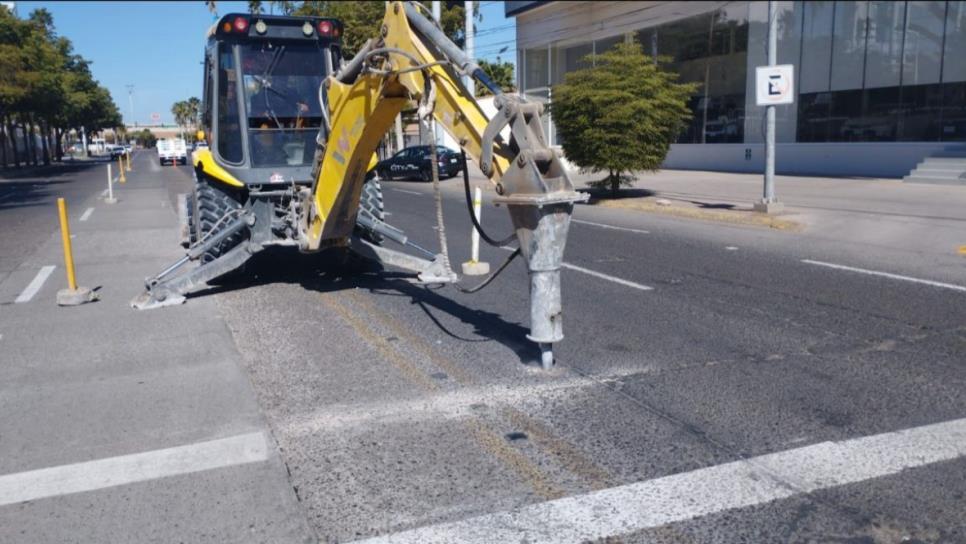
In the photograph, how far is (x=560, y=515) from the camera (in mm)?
3979

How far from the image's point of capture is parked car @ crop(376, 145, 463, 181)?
3121 cm

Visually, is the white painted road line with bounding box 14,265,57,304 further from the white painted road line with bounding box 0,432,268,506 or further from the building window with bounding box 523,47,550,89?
the building window with bounding box 523,47,550,89

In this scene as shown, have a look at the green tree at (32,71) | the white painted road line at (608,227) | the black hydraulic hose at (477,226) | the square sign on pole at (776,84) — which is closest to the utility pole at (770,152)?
the square sign on pole at (776,84)

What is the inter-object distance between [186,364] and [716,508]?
15.1 feet

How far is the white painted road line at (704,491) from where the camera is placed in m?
3.83

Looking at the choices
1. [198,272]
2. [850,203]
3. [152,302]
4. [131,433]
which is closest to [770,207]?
[850,203]

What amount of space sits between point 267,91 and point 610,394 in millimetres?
5796

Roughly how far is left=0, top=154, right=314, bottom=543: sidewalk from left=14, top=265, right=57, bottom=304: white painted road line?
0.91 ft

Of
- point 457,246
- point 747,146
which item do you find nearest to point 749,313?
point 457,246

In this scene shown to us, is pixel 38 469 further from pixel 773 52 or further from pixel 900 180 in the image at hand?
pixel 900 180

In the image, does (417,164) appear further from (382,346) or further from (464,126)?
(464,126)

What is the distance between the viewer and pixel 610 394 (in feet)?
18.7

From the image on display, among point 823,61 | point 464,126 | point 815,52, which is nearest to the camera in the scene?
point 464,126

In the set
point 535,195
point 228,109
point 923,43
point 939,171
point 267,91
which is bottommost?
point 939,171
